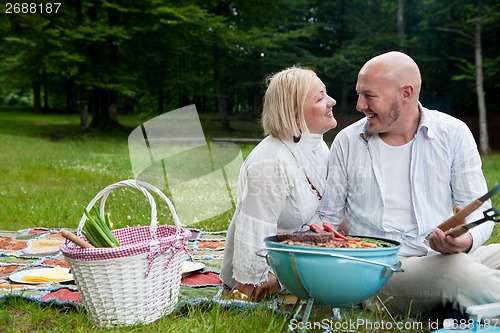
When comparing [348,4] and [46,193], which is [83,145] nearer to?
[46,193]

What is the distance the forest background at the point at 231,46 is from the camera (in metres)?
19.8

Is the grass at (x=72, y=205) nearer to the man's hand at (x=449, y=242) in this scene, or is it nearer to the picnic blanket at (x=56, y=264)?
the picnic blanket at (x=56, y=264)

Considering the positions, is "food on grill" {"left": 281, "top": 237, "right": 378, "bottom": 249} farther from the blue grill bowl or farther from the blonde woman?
the blonde woman

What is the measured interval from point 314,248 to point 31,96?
46.8 metres

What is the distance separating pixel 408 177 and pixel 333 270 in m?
0.95

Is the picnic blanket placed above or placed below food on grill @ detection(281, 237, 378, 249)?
below

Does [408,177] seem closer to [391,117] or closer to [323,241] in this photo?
[391,117]

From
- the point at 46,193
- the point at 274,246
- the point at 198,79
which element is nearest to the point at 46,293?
the point at 274,246

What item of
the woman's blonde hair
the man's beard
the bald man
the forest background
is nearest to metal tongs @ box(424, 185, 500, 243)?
the bald man

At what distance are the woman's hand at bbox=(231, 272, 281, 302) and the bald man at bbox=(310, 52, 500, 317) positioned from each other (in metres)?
0.52

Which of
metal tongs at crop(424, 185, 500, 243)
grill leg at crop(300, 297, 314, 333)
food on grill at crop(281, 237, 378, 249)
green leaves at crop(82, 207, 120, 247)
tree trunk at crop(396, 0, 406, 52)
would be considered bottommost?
grill leg at crop(300, 297, 314, 333)

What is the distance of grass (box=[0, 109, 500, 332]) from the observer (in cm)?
280

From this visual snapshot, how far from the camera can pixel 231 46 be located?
23000 mm

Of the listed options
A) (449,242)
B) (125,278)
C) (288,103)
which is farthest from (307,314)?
(288,103)
